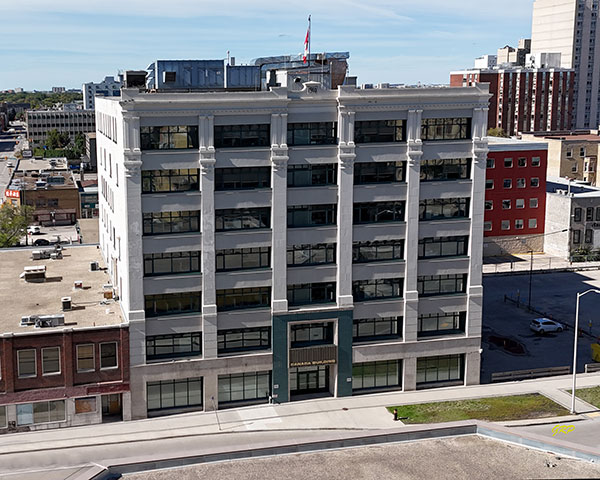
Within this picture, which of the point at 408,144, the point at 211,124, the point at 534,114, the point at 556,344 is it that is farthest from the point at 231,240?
the point at 534,114

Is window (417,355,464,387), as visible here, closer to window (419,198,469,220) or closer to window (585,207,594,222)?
window (419,198,469,220)

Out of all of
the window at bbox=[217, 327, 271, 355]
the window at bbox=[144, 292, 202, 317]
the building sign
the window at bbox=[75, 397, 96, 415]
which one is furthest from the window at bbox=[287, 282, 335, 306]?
the building sign

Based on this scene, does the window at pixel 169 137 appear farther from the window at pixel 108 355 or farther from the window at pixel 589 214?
the window at pixel 589 214

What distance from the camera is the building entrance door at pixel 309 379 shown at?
62312 millimetres

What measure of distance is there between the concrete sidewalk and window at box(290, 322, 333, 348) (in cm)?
464

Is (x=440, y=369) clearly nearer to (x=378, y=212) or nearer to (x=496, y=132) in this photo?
(x=378, y=212)

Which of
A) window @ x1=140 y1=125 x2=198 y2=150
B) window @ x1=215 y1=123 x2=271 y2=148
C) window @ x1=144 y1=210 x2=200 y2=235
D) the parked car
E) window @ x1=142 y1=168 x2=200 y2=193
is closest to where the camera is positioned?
window @ x1=140 y1=125 x2=198 y2=150

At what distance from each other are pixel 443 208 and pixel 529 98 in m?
145

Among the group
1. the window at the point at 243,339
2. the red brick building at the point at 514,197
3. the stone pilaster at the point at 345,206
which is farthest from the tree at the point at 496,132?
the window at the point at 243,339

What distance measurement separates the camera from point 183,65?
214ft

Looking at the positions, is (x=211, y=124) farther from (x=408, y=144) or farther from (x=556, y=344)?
(x=556, y=344)

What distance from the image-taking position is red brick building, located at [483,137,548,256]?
113 meters

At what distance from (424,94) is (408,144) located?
4.07m

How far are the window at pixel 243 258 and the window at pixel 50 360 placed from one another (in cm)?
1325
